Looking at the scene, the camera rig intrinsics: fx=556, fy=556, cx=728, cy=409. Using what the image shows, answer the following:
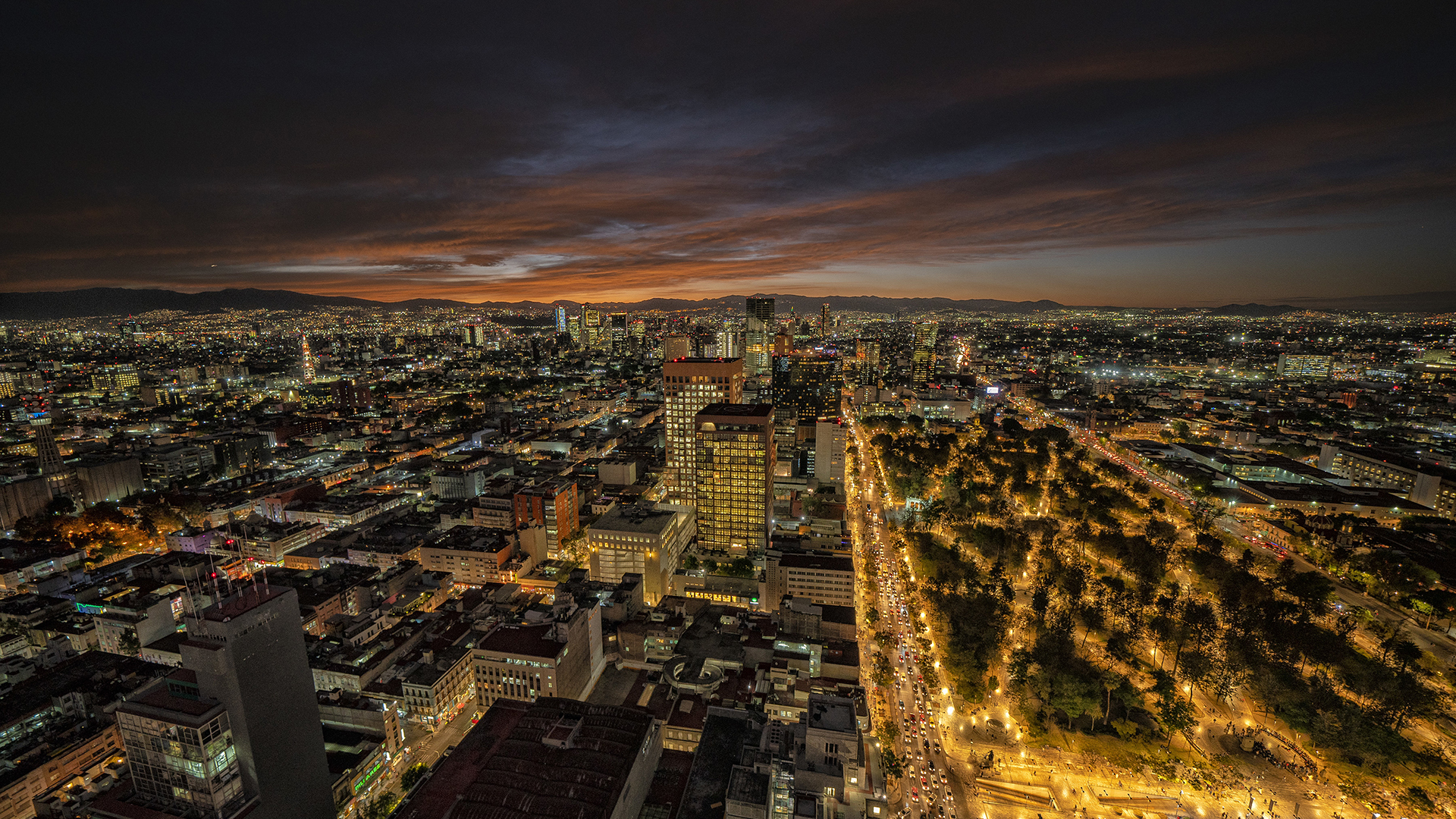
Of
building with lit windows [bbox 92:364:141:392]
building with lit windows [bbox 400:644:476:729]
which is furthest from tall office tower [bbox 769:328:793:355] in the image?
building with lit windows [bbox 92:364:141:392]

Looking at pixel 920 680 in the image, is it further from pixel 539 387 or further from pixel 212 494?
pixel 539 387

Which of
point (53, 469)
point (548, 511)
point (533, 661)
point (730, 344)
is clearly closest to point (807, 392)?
point (730, 344)

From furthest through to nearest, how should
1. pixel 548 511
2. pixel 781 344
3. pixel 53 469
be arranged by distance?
pixel 781 344 < pixel 53 469 < pixel 548 511

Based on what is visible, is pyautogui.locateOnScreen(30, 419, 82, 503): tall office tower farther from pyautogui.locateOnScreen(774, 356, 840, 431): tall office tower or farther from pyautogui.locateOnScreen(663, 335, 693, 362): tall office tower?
pyautogui.locateOnScreen(663, 335, 693, 362): tall office tower

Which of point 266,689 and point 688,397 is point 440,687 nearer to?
point 266,689

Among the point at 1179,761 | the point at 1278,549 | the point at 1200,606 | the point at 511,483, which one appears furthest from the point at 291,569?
the point at 1278,549

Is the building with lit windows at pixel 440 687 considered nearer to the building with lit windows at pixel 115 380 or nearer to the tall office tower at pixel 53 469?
the tall office tower at pixel 53 469
